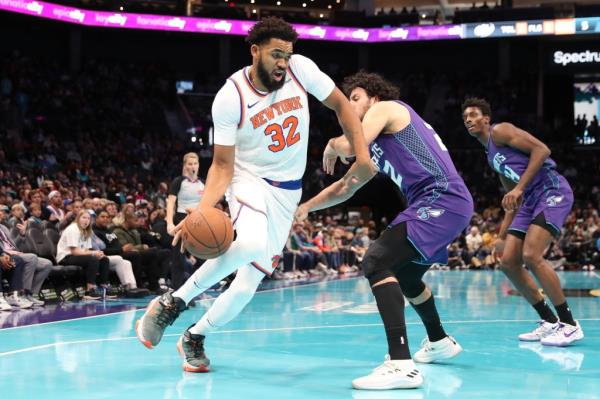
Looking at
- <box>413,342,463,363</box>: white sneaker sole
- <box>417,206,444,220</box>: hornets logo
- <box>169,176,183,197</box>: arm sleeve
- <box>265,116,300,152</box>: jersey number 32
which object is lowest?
<box>413,342,463,363</box>: white sneaker sole

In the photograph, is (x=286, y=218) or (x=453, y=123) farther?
(x=453, y=123)

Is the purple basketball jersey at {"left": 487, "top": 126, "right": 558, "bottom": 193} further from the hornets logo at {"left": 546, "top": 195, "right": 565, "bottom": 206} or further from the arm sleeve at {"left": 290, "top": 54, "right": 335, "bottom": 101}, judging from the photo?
the arm sleeve at {"left": 290, "top": 54, "right": 335, "bottom": 101}

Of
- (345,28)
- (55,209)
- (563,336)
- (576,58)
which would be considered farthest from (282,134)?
(576,58)

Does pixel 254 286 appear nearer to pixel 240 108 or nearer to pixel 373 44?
pixel 240 108

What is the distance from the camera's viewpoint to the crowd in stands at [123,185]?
9.65 m

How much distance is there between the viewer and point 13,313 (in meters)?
8.08

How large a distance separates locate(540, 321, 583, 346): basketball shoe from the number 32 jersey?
2.48 m

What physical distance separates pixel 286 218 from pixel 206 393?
1.20 metres

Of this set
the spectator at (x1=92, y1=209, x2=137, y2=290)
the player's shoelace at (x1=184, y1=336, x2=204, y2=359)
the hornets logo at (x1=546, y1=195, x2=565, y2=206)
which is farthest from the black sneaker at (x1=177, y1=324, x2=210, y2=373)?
the spectator at (x1=92, y1=209, x2=137, y2=290)

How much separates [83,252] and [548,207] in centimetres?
565

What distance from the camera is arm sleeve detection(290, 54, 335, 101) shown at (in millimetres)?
4730

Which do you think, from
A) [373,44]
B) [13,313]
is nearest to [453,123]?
[373,44]

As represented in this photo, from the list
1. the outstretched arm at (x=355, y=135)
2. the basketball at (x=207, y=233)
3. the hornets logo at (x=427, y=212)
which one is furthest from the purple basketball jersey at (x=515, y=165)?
the basketball at (x=207, y=233)

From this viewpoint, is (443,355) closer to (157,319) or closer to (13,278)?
(157,319)
